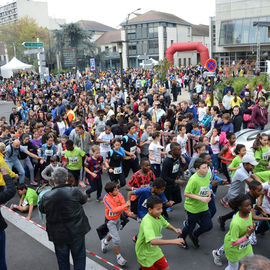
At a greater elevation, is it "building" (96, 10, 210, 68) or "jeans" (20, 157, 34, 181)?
"building" (96, 10, 210, 68)

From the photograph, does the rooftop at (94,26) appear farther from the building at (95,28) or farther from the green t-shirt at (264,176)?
the green t-shirt at (264,176)

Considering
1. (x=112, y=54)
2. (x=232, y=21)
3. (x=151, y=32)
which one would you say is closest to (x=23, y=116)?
(x=232, y=21)

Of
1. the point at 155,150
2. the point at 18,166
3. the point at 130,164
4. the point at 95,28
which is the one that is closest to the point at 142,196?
the point at 155,150

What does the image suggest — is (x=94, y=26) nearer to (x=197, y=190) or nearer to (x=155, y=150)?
(x=155, y=150)

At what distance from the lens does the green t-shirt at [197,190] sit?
4.62 metres

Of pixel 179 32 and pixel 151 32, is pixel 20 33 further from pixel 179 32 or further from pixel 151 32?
pixel 179 32

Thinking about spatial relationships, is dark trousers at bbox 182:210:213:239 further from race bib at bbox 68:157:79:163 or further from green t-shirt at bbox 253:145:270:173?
race bib at bbox 68:157:79:163

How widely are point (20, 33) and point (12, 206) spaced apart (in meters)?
70.1

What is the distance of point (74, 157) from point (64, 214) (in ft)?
11.8

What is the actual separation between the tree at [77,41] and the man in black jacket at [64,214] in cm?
5246

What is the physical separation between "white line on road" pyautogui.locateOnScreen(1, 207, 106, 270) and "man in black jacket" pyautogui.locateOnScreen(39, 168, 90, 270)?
3.33ft

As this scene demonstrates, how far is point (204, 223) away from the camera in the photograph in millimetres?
4762

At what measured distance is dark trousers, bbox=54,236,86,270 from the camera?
3.79m

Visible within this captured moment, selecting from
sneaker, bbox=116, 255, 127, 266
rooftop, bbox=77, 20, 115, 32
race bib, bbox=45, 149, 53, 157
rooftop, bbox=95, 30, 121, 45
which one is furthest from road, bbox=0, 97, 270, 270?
rooftop, bbox=77, 20, 115, 32
